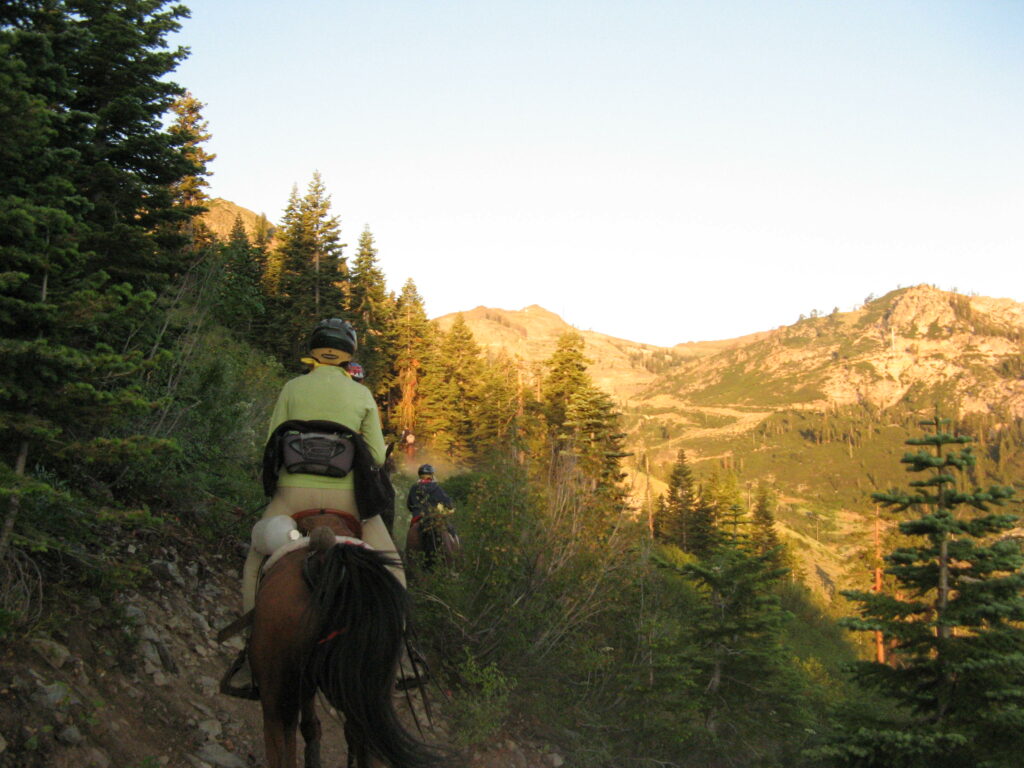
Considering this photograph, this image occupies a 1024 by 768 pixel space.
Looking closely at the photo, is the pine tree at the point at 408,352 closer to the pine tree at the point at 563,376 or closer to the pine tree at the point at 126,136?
the pine tree at the point at 563,376

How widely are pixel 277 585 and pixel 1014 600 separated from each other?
43.2 ft

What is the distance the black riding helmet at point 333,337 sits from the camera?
5.16 m

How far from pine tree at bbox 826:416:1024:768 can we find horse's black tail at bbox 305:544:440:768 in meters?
11.8

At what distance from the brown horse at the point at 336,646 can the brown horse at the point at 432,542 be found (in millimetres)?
5117

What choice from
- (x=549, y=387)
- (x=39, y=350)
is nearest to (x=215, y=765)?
(x=39, y=350)

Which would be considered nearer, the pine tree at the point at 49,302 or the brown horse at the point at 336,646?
the brown horse at the point at 336,646

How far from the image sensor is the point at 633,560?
10273mm

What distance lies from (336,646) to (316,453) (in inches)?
53.1

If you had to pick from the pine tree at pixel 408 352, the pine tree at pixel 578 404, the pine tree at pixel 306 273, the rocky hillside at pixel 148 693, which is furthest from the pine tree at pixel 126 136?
the pine tree at pixel 408 352

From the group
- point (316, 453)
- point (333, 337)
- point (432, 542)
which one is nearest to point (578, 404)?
point (432, 542)

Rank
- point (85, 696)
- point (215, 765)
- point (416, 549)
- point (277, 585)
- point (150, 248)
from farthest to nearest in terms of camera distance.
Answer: point (416, 549)
point (150, 248)
point (215, 765)
point (85, 696)
point (277, 585)

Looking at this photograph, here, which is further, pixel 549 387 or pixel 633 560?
pixel 549 387

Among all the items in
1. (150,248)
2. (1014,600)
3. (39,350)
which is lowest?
(1014,600)

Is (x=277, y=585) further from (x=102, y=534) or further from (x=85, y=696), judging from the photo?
(x=102, y=534)
